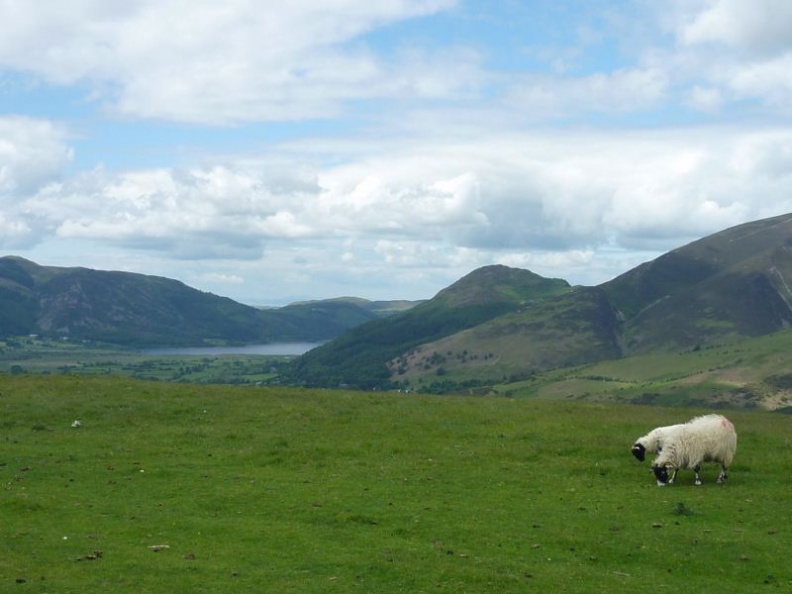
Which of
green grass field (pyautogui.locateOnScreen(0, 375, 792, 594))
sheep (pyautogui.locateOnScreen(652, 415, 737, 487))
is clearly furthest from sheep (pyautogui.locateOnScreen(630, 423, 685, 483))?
sheep (pyautogui.locateOnScreen(652, 415, 737, 487))

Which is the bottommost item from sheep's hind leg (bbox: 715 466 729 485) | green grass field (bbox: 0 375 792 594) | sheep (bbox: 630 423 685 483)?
green grass field (bbox: 0 375 792 594)

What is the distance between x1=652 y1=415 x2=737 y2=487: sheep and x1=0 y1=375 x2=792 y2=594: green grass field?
25.3 inches

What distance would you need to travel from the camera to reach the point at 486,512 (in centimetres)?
2536

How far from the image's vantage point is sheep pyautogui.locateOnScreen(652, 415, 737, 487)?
2988 cm

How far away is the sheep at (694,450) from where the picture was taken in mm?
29875

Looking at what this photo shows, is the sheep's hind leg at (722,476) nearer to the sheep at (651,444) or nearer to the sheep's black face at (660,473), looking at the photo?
the sheep's black face at (660,473)

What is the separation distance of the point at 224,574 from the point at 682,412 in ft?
118

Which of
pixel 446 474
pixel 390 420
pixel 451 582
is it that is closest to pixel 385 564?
pixel 451 582

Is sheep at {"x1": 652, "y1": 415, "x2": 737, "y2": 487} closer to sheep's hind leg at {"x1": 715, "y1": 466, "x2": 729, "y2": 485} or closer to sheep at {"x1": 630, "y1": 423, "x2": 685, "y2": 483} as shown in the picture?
sheep's hind leg at {"x1": 715, "y1": 466, "x2": 729, "y2": 485}

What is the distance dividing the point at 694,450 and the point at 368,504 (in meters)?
12.5

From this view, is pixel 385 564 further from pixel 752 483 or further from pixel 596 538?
pixel 752 483

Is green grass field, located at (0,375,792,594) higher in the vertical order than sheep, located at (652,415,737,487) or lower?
lower

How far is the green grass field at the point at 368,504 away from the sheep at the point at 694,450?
2.11 ft

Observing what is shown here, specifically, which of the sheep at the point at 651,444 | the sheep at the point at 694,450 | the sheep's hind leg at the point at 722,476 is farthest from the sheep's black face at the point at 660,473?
the sheep's hind leg at the point at 722,476
